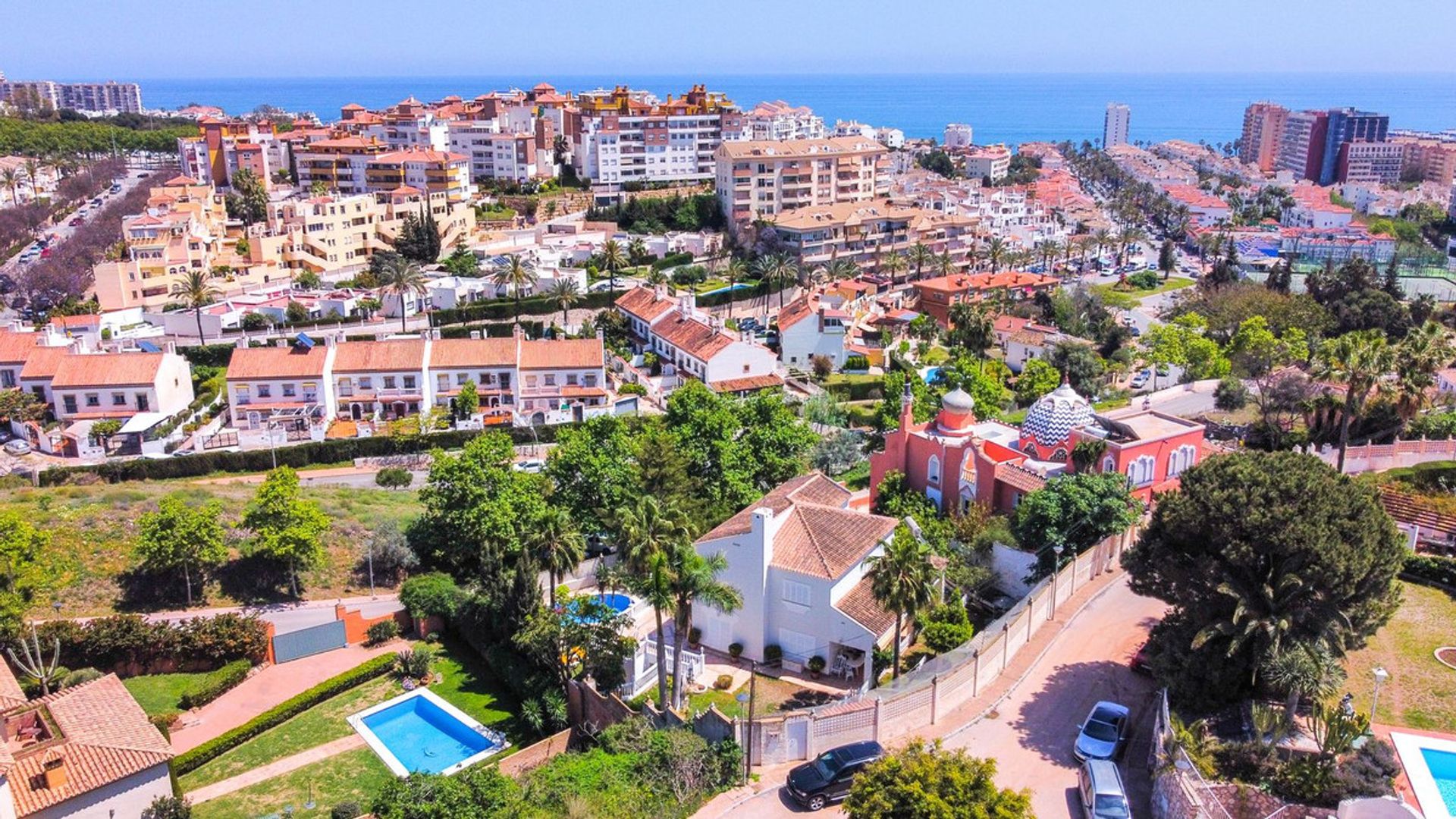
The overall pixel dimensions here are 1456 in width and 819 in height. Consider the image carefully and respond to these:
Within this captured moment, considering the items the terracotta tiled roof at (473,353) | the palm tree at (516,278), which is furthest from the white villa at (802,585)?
the palm tree at (516,278)

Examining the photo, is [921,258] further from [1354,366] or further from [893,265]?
[1354,366]

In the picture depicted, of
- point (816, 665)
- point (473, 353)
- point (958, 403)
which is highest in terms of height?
point (958, 403)

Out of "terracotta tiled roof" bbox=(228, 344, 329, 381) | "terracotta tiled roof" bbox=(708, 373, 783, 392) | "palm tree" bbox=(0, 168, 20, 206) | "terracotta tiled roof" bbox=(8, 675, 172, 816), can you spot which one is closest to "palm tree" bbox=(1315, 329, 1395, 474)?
"terracotta tiled roof" bbox=(708, 373, 783, 392)

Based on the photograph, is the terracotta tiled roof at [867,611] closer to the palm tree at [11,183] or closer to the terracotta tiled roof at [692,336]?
the terracotta tiled roof at [692,336]

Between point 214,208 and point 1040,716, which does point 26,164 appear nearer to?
point 214,208

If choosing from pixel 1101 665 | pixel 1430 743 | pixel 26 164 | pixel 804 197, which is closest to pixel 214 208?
pixel 26 164

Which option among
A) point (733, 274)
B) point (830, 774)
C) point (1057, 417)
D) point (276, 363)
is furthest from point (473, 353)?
point (830, 774)
